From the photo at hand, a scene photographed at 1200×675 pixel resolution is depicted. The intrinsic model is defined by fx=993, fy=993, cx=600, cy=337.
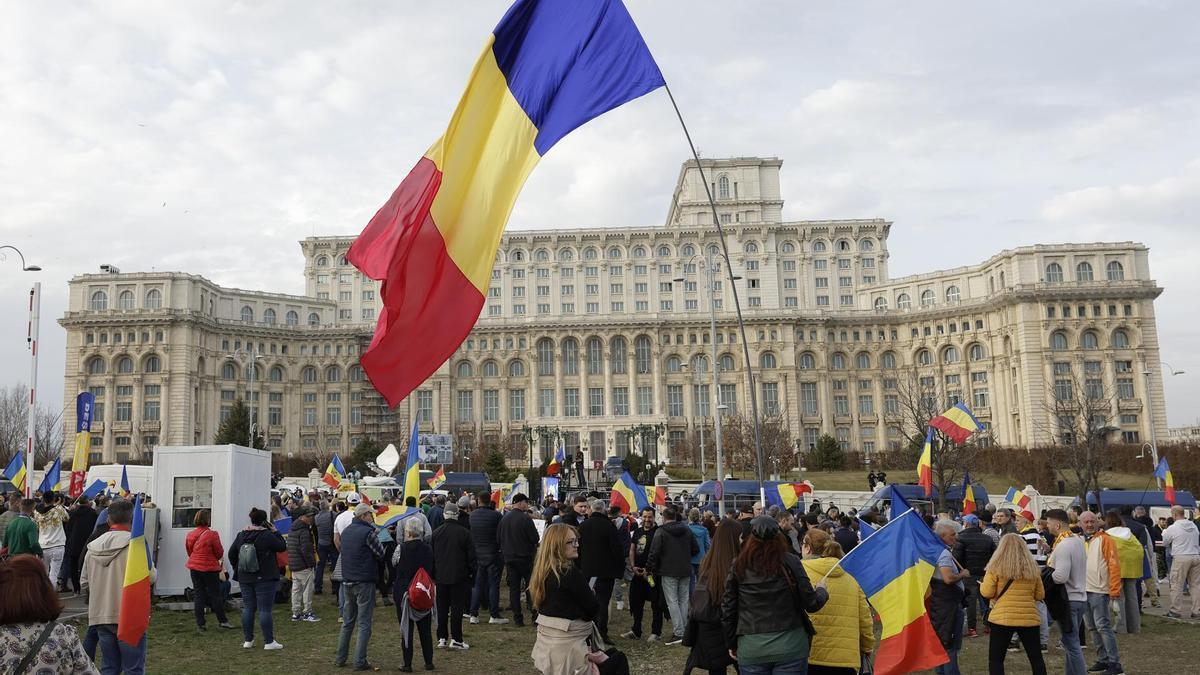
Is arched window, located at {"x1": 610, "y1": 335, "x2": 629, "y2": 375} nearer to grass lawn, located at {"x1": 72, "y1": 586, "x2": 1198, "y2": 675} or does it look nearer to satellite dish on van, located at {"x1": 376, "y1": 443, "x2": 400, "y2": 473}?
satellite dish on van, located at {"x1": 376, "y1": 443, "x2": 400, "y2": 473}

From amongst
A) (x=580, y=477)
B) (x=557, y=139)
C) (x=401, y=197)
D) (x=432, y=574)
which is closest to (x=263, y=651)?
(x=432, y=574)

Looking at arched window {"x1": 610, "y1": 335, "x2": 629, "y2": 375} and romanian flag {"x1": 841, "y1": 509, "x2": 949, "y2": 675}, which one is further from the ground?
arched window {"x1": 610, "y1": 335, "x2": 629, "y2": 375}

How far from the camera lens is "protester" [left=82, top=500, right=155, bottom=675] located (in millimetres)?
9555

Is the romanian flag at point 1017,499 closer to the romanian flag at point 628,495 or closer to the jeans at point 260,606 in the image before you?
the romanian flag at point 628,495

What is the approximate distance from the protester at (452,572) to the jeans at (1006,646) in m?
7.21

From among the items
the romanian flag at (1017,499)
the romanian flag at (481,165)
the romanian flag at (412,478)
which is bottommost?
the romanian flag at (1017,499)

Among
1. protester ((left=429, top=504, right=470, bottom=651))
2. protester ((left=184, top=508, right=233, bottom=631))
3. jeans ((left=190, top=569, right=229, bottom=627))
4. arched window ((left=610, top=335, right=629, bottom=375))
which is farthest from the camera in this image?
arched window ((left=610, top=335, right=629, bottom=375))

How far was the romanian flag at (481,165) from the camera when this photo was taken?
9.41 metres

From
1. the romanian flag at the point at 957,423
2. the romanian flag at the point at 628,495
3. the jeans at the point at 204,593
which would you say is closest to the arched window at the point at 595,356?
the romanian flag at the point at 957,423

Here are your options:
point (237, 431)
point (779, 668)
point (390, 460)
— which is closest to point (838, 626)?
point (779, 668)

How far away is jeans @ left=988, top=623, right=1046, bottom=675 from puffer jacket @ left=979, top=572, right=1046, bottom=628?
9 cm

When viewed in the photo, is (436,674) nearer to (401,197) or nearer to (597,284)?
(401,197)

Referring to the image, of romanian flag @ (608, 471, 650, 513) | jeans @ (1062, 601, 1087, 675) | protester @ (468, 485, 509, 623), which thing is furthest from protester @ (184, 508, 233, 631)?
jeans @ (1062, 601, 1087, 675)

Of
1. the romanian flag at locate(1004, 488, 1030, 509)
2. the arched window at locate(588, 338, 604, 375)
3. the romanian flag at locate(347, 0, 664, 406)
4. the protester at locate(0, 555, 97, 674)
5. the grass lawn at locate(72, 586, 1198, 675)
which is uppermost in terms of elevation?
the arched window at locate(588, 338, 604, 375)
